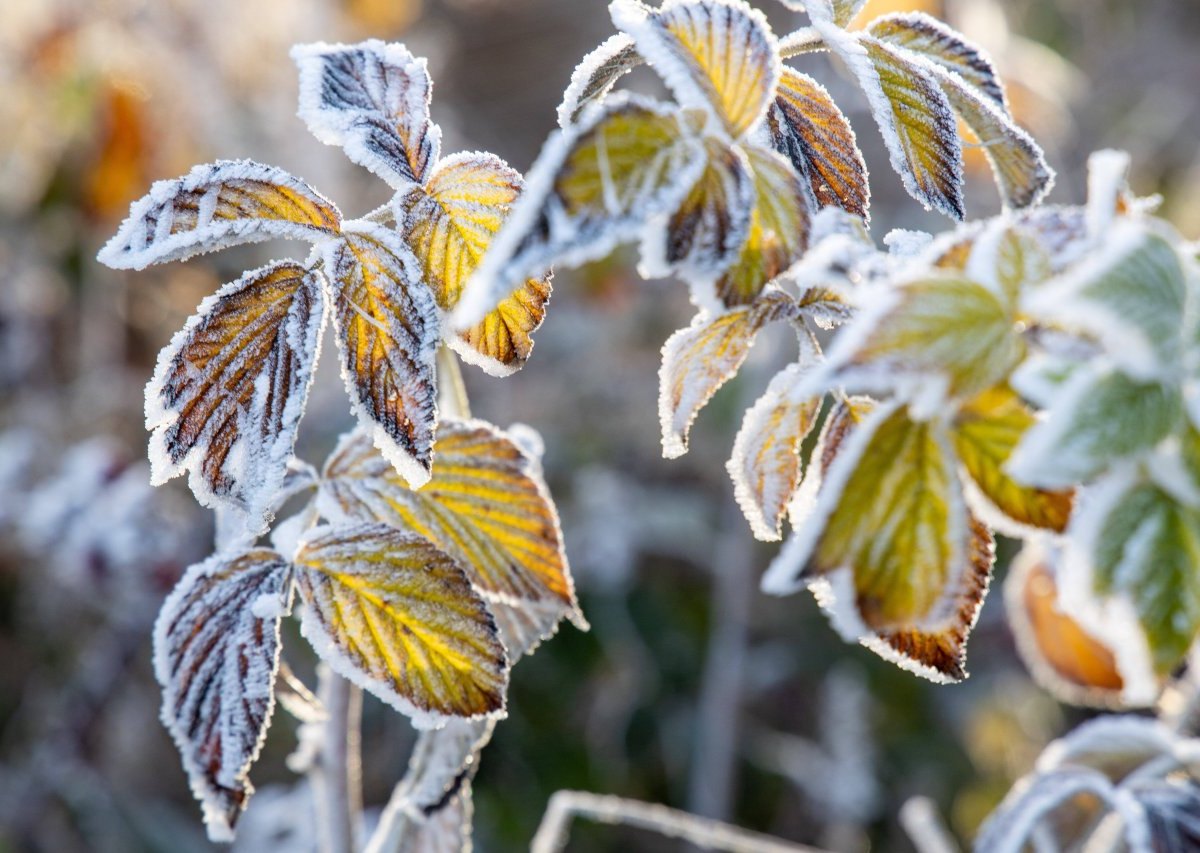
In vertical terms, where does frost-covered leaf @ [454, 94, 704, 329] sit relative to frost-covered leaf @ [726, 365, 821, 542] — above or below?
above

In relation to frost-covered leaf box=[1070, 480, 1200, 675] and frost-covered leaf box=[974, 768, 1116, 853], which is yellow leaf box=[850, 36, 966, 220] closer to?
frost-covered leaf box=[1070, 480, 1200, 675]

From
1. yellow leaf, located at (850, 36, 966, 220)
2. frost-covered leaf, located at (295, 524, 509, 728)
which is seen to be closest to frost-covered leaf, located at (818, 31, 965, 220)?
yellow leaf, located at (850, 36, 966, 220)

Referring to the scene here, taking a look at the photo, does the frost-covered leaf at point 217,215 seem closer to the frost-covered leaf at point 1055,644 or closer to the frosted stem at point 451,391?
the frosted stem at point 451,391

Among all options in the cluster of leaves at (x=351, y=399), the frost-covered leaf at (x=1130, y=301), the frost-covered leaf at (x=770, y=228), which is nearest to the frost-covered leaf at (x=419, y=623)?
the cluster of leaves at (x=351, y=399)

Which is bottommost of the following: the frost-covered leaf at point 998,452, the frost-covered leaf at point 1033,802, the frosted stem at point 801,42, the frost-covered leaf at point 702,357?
the frost-covered leaf at point 1033,802

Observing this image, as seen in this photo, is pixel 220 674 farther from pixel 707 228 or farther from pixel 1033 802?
pixel 1033 802
